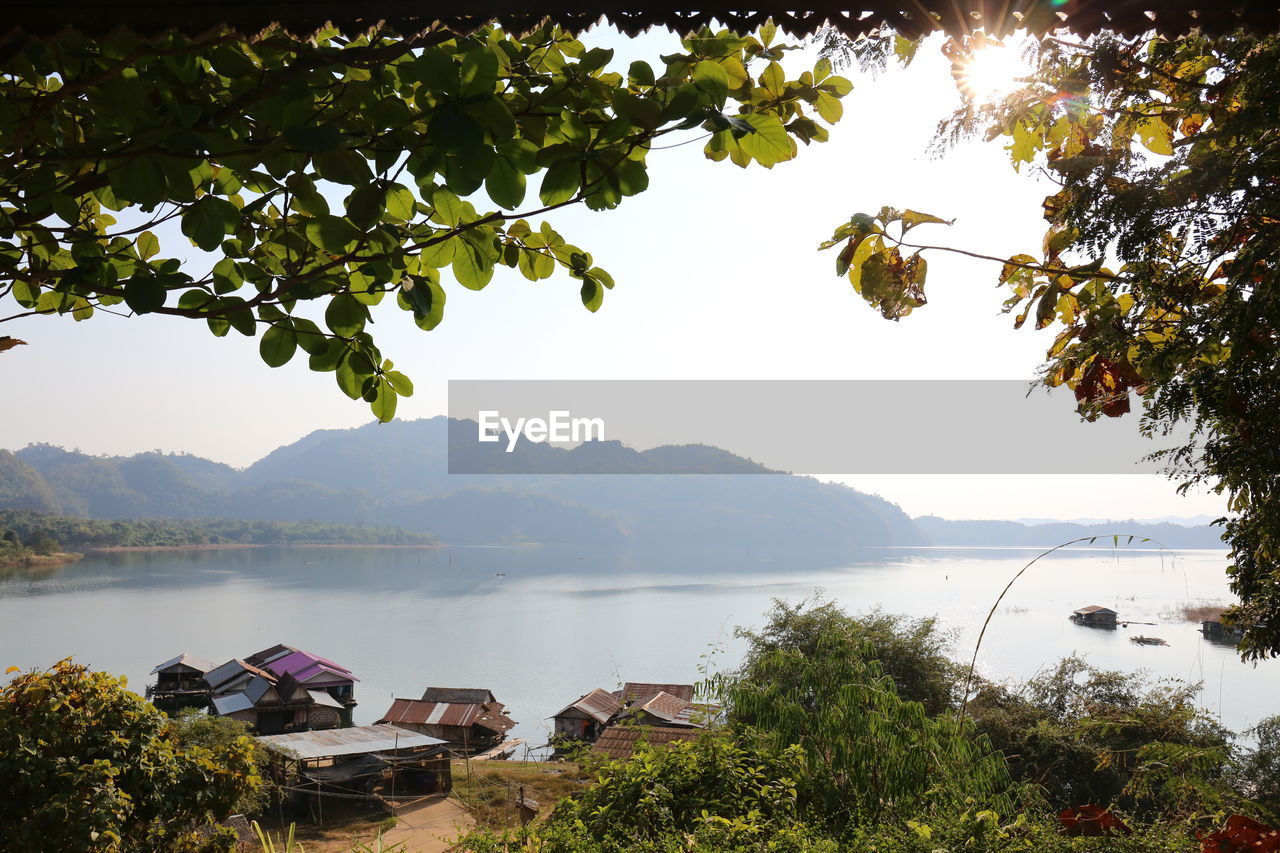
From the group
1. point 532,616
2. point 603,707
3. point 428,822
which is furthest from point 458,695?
point 532,616

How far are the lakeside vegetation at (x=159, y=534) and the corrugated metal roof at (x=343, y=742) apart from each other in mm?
64935

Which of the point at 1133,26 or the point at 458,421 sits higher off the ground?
the point at 458,421

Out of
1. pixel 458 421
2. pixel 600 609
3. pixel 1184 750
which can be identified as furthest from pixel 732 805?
pixel 458 421

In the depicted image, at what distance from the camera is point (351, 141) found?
749 mm

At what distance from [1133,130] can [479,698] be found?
2393cm

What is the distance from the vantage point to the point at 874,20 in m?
0.61

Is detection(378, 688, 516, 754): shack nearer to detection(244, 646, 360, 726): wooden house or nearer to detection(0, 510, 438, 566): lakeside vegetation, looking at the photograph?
detection(244, 646, 360, 726): wooden house

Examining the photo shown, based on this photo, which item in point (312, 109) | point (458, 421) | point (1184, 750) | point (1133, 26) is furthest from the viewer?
point (458, 421)

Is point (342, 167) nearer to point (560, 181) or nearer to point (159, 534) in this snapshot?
point (560, 181)

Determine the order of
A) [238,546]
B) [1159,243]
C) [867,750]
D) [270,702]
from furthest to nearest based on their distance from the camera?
1. [238,546]
2. [270,702]
3. [867,750]
4. [1159,243]

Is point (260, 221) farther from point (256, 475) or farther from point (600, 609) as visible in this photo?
point (256, 475)

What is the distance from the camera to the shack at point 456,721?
21297 mm

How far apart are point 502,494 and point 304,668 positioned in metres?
113

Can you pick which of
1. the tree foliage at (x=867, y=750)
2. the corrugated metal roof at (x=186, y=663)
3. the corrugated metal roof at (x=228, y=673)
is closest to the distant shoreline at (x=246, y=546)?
the corrugated metal roof at (x=186, y=663)
